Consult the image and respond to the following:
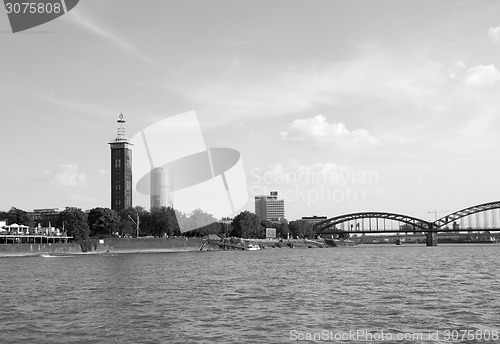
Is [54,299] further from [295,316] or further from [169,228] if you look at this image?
[169,228]

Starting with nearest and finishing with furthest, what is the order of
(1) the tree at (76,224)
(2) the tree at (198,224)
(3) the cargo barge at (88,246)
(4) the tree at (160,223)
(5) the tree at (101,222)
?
(3) the cargo barge at (88,246) → (1) the tree at (76,224) → (5) the tree at (101,222) → (4) the tree at (160,223) → (2) the tree at (198,224)

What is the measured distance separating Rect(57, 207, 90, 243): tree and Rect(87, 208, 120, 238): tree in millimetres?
8417

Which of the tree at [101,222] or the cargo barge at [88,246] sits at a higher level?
the tree at [101,222]

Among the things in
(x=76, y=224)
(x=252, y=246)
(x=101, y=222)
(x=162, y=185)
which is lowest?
(x=252, y=246)

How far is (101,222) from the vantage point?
136 meters

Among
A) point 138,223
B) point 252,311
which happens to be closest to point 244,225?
point 138,223

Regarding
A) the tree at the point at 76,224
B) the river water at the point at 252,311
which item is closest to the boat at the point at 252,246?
the tree at the point at 76,224

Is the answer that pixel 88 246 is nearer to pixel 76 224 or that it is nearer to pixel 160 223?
pixel 76 224

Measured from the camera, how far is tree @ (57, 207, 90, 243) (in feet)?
403

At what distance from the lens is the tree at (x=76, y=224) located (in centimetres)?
12288

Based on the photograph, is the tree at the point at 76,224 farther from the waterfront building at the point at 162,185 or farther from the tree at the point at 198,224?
the waterfront building at the point at 162,185

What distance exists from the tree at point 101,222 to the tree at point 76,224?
842cm

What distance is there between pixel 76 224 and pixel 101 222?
38.5 feet

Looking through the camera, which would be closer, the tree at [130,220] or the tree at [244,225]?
the tree at [130,220]
